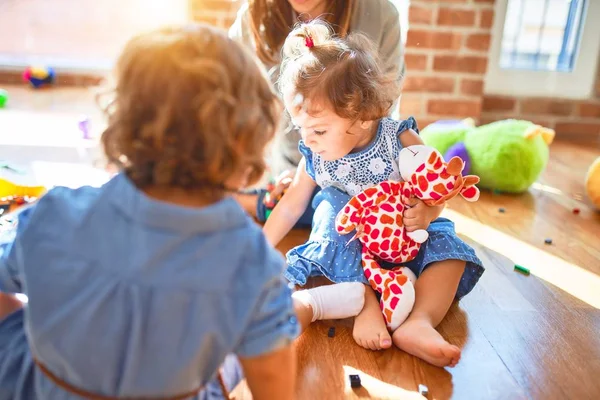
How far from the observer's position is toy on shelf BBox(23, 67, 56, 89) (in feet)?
10.1

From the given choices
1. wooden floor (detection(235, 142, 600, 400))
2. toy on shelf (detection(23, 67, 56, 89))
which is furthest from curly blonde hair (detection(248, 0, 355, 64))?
toy on shelf (detection(23, 67, 56, 89))

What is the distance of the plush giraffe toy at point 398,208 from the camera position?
3.63 ft

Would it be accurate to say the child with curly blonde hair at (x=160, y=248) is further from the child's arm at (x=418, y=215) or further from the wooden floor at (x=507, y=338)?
the child's arm at (x=418, y=215)

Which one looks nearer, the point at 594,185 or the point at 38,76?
the point at 594,185

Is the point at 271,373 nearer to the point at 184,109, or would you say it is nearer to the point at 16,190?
the point at 184,109

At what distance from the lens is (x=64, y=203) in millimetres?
630

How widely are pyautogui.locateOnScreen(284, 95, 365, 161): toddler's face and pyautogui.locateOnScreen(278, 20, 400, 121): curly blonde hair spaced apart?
14mm

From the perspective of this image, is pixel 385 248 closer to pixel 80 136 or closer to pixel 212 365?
pixel 212 365

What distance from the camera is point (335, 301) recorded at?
3.60 feet

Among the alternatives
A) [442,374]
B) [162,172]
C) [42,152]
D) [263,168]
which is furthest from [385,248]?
[42,152]

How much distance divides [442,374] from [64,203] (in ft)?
2.17

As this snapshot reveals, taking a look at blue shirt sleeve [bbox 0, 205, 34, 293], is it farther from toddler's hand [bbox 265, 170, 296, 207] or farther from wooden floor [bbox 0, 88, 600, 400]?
toddler's hand [bbox 265, 170, 296, 207]

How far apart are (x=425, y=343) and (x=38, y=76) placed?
2.76 meters

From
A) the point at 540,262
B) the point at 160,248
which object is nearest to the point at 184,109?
the point at 160,248
